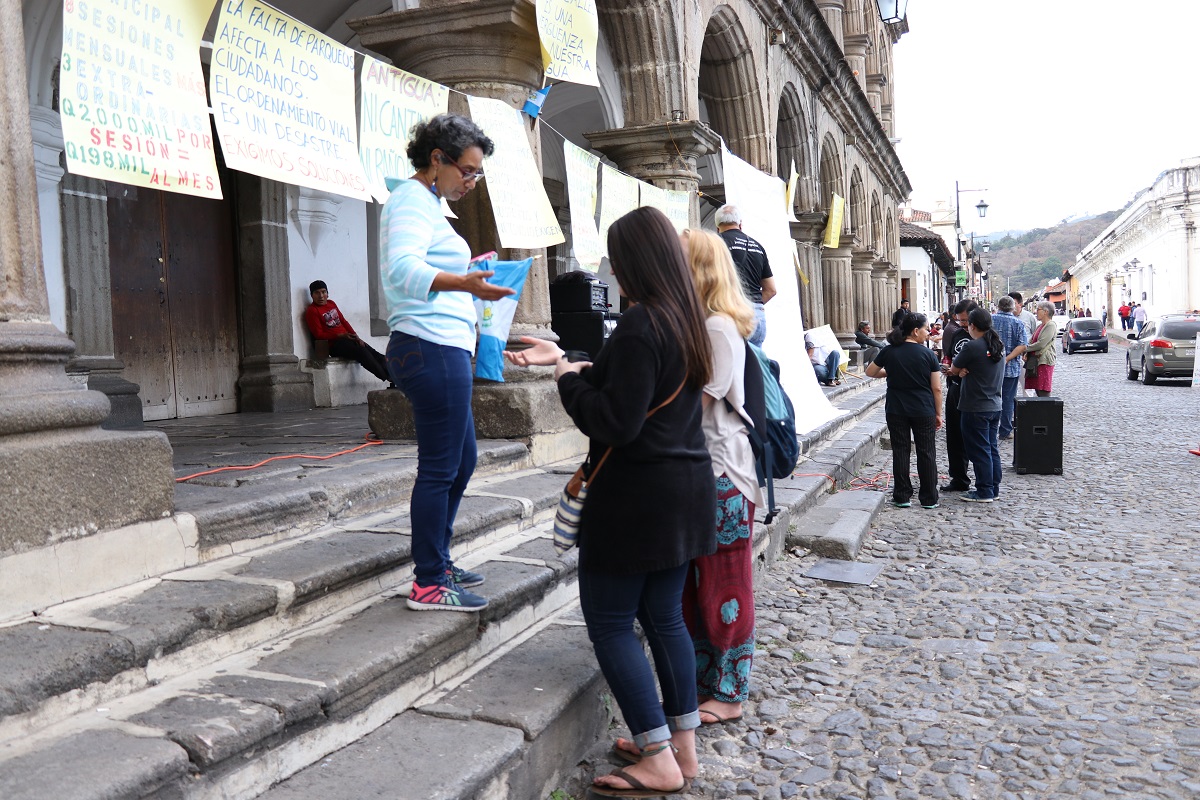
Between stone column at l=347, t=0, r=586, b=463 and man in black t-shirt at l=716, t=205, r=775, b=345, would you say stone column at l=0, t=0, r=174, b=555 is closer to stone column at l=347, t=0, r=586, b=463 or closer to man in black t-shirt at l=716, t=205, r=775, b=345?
stone column at l=347, t=0, r=586, b=463

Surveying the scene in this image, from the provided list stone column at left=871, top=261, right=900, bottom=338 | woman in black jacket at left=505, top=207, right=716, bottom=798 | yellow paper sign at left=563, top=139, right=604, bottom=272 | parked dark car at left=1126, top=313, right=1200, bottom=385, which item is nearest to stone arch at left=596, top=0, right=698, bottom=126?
yellow paper sign at left=563, top=139, right=604, bottom=272

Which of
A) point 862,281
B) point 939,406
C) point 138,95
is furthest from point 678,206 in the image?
point 862,281

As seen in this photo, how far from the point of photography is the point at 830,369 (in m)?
14.3

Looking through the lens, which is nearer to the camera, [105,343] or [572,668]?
[572,668]

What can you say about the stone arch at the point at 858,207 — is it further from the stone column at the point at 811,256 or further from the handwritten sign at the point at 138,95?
the handwritten sign at the point at 138,95

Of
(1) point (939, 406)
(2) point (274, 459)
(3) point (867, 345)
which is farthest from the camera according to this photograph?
Answer: (3) point (867, 345)

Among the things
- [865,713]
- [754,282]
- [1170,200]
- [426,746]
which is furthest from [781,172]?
[1170,200]

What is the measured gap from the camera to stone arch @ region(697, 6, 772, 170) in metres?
11.9

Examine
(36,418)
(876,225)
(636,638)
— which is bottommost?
(636,638)

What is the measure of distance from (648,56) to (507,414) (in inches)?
187

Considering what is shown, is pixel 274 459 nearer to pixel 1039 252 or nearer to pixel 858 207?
pixel 858 207

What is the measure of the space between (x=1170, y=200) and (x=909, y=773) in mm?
56345

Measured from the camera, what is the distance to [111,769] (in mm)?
1907

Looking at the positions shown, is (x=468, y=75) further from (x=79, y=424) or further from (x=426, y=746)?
(x=426, y=746)
